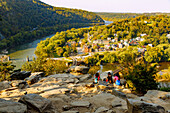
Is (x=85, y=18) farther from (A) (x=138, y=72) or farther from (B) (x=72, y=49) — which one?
(A) (x=138, y=72)

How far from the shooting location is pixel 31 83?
10352 mm

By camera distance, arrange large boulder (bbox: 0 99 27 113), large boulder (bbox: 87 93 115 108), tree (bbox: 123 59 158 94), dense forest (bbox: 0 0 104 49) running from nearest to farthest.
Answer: large boulder (bbox: 0 99 27 113) < large boulder (bbox: 87 93 115 108) < tree (bbox: 123 59 158 94) < dense forest (bbox: 0 0 104 49)

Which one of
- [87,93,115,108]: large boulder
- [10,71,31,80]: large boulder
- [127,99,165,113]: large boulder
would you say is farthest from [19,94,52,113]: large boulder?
[10,71,31,80]: large boulder

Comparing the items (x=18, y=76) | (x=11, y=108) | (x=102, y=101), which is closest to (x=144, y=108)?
(x=102, y=101)

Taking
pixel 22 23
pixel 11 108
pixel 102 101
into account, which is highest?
pixel 22 23

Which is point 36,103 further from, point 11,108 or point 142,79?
point 142,79

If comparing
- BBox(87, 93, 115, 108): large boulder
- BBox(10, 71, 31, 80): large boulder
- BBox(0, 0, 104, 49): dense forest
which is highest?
BBox(0, 0, 104, 49): dense forest

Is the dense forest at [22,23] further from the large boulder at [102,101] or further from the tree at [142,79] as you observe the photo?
the large boulder at [102,101]

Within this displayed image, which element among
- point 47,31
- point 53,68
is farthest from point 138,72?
point 47,31

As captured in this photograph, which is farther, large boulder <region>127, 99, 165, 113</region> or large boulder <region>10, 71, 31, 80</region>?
large boulder <region>10, 71, 31, 80</region>

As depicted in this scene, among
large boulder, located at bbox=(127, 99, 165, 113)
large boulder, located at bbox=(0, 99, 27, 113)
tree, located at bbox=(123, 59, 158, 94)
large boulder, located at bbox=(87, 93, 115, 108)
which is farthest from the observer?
tree, located at bbox=(123, 59, 158, 94)

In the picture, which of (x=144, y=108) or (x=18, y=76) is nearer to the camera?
(x=144, y=108)

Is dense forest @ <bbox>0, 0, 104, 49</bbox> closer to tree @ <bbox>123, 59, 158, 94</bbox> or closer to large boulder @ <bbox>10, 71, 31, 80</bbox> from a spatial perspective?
large boulder @ <bbox>10, 71, 31, 80</bbox>

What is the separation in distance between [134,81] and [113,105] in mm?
3425
